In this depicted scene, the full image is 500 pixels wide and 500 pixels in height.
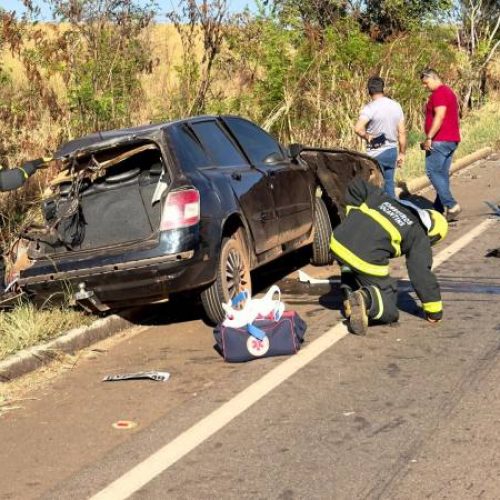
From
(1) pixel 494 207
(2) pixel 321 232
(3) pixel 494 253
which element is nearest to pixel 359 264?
(2) pixel 321 232

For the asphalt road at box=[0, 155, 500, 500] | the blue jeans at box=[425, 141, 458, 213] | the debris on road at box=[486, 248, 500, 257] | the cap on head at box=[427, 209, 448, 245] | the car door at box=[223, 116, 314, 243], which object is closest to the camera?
the asphalt road at box=[0, 155, 500, 500]

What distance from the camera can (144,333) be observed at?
792cm

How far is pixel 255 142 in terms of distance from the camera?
9.09m

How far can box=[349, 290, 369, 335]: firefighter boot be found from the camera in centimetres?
721

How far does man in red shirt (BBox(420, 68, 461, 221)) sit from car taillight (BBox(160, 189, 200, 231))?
5.48 m

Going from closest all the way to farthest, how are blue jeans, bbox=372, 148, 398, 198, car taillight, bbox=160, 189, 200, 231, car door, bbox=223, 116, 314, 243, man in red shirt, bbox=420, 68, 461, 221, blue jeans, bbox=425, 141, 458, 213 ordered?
car taillight, bbox=160, 189, 200, 231
car door, bbox=223, 116, 314, 243
blue jeans, bbox=372, 148, 398, 198
man in red shirt, bbox=420, 68, 461, 221
blue jeans, bbox=425, 141, 458, 213

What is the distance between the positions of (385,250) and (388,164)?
181 inches

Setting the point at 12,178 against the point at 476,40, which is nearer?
the point at 12,178

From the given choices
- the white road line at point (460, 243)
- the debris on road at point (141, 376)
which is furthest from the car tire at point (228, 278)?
the white road line at point (460, 243)

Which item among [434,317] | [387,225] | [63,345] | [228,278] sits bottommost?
[434,317]


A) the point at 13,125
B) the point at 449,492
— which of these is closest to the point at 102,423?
the point at 449,492

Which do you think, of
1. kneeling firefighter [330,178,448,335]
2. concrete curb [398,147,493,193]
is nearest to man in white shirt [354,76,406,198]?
concrete curb [398,147,493,193]

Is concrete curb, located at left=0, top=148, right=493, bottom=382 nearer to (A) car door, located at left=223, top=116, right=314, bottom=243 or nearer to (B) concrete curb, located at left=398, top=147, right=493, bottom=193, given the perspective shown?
(A) car door, located at left=223, top=116, right=314, bottom=243

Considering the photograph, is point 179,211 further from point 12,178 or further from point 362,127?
point 362,127
